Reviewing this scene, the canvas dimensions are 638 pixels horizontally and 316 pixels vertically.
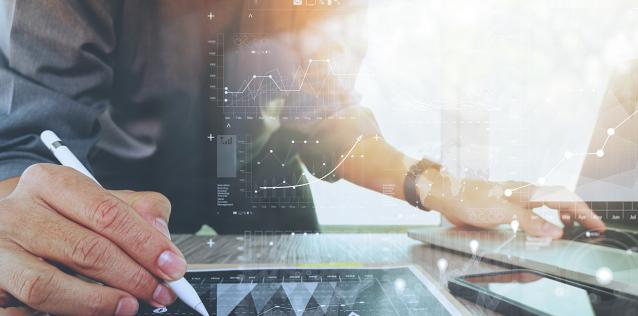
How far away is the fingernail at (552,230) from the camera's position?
23.6 inches

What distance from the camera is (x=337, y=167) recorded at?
0.59 metres

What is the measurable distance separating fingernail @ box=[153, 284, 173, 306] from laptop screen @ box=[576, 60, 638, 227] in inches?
20.8

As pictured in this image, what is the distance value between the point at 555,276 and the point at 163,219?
496 mm

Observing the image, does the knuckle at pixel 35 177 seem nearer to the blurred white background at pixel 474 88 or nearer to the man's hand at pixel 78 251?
the man's hand at pixel 78 251

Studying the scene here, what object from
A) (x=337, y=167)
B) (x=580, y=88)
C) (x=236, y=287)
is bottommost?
(x=236, y=287)

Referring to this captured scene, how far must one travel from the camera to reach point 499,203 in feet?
1.95

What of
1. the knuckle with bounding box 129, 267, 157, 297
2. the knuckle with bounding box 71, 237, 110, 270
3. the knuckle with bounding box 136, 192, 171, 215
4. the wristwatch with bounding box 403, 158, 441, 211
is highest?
the wristwatch with bounding box 403, 158, 441, 211

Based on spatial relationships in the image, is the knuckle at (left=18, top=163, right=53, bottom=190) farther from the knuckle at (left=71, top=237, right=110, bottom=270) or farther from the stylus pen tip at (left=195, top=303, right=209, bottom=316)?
the stylus pen tip at (left=195, top=303, right=209, bottom=316)

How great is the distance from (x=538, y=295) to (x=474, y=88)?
0.26 m

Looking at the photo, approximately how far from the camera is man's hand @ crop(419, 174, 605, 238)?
591 millimetres

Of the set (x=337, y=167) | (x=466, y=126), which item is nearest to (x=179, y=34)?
(x=337, y=167)

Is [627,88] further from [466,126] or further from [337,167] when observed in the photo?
[337,167]

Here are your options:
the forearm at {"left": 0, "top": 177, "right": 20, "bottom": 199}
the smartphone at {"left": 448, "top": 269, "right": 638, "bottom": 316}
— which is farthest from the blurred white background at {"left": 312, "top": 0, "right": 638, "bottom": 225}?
the forearm at {"left": 0, "top": 177, "right": 20, "bottom": 199}
